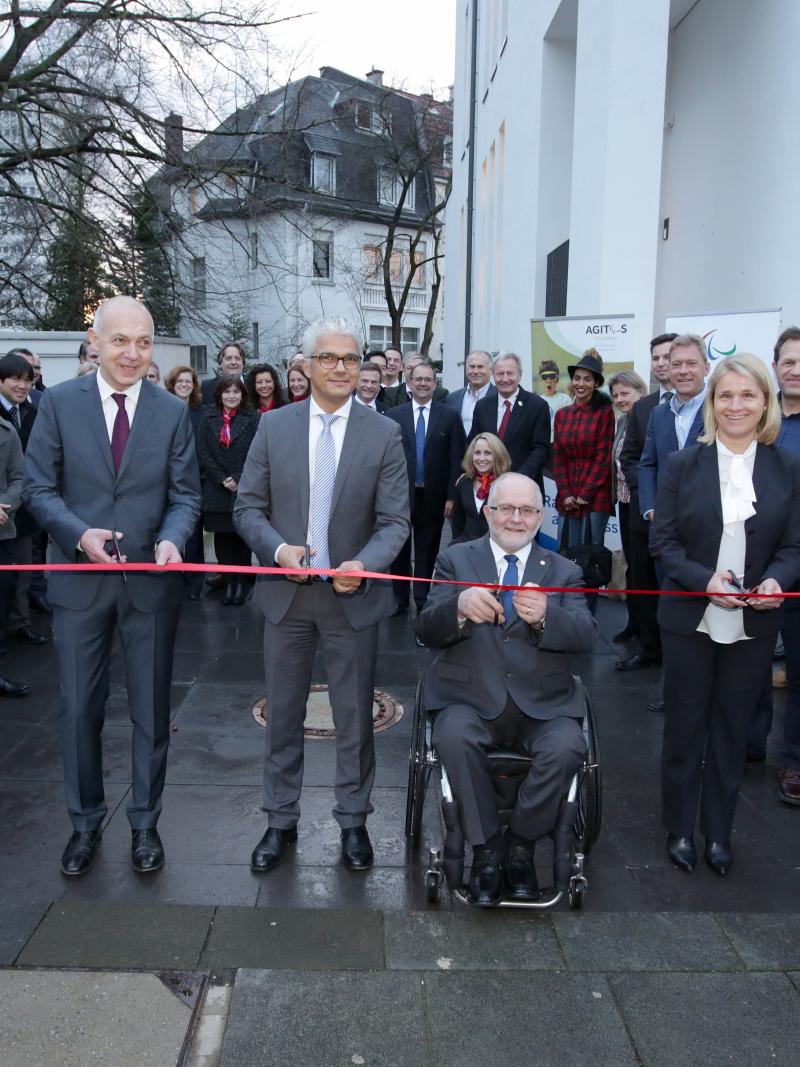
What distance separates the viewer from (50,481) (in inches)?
132

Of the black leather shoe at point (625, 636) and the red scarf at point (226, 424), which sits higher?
the red scarf at point (226, 424)

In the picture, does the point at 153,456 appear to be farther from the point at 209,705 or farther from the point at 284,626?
the point at 209,705

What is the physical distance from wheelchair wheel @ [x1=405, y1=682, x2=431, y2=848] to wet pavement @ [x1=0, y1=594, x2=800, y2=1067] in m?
0.14

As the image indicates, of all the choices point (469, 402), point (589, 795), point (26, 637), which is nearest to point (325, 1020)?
point (589, 795)

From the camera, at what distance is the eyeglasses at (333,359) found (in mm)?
3377

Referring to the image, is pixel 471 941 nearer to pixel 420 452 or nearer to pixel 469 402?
pixel 420 452

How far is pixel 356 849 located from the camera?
3537 mm

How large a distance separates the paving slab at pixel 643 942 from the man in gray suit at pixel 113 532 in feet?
5.31

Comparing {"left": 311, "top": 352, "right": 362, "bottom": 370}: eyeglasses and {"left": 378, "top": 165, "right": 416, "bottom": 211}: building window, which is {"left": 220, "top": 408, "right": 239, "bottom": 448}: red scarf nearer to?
{"left": 311, "top": 352, "right": 362, "bottom": 370}: eyeglasses

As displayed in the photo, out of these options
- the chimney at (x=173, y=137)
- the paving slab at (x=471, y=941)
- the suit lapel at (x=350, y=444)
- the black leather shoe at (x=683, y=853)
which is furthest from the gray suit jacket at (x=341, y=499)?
the chimney at (x=173, y=137)

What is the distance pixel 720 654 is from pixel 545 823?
3.29ft

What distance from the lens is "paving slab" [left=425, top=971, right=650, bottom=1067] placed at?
2.51 metres

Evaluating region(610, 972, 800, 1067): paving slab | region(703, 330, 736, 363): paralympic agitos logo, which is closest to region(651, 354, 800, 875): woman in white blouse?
region(610, 972, 800, 1067): paving slab

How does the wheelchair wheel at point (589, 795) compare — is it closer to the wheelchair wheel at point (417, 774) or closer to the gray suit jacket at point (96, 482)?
the wheelchair wheel at point (417, 774)
